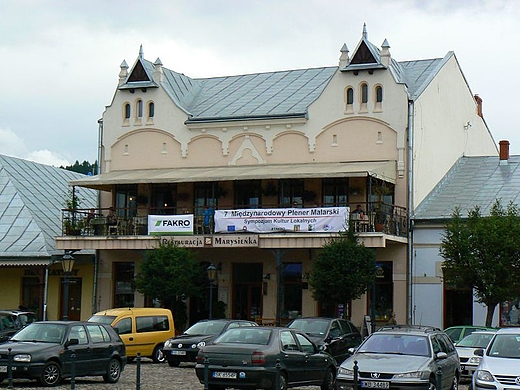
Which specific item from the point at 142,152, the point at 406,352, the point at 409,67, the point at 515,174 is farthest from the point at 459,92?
the point at 406,352

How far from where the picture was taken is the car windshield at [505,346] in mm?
18922

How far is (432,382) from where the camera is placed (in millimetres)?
18531

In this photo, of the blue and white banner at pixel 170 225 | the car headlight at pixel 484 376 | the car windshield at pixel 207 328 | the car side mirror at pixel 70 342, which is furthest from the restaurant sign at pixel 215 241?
the car headlight at pixel 484 376

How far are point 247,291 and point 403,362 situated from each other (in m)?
22.2

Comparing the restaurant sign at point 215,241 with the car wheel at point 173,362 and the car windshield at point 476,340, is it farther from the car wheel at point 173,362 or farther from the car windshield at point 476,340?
the car windshield at point 476,340

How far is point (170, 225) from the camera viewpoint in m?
38.9

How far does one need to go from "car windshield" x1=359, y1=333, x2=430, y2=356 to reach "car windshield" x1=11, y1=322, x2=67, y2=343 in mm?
6815

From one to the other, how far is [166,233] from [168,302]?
118 inches

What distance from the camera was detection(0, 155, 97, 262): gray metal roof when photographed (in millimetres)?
41906

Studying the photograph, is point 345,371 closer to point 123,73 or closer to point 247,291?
point 247,291

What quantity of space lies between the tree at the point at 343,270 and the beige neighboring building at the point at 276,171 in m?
0.81

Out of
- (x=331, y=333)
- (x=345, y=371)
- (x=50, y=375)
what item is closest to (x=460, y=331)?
(x=331, y=333)

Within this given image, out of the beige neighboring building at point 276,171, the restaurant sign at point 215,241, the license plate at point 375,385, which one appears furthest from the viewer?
the beige neighboring building at point 276,171

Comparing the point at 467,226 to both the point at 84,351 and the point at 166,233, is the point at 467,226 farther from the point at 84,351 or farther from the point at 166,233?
the point at 84,351
